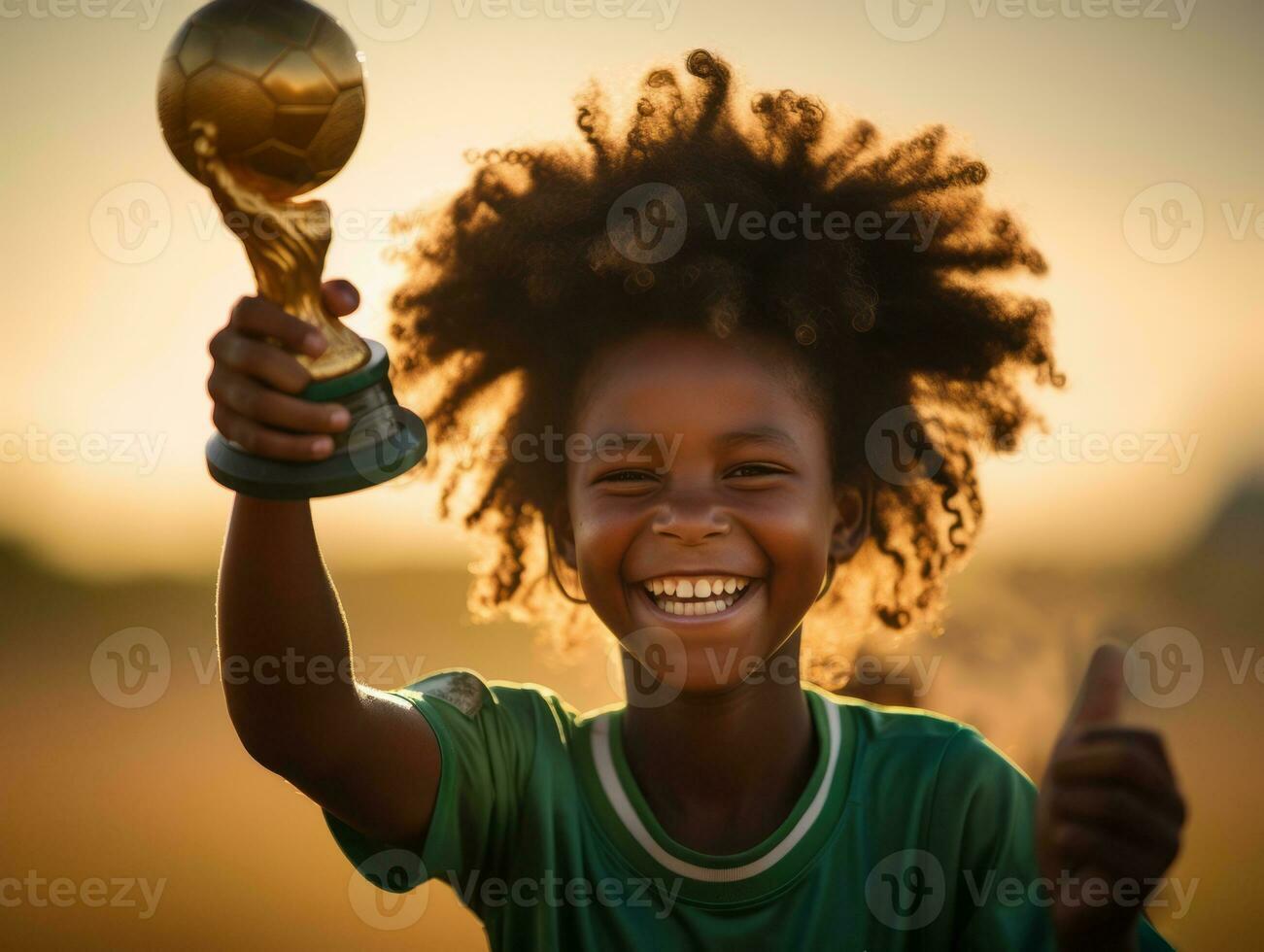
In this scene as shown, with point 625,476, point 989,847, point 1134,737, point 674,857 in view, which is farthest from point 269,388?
point 989,847

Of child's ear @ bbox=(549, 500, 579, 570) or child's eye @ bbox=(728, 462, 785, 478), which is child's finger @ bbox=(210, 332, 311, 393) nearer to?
child's eye @ bbox=(728, 462, 785, 478)

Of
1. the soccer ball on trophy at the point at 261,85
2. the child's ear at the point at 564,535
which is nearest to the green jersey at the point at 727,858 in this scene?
the child's ear at the point at 564,535

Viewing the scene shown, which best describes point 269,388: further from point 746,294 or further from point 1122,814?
point 1122,814

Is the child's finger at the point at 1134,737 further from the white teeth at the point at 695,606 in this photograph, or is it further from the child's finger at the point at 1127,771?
the white teeth at the point at 695,606

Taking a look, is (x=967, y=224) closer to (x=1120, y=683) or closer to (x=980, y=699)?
(x=1120, y=683)

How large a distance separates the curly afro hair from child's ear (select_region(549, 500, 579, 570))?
1.4 inches

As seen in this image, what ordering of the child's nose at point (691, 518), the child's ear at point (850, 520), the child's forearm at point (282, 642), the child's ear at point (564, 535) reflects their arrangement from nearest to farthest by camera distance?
the child's forearm at point (282, 642), the child's nose at point (691, 518), the child's ear at point (850, 520), the child's ear at point (564, 535)

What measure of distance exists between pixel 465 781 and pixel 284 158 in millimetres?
1358

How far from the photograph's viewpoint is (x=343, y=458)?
2129mm

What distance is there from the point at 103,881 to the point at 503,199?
18.0ft

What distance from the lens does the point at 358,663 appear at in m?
6.25

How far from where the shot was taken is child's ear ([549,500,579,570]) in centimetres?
343

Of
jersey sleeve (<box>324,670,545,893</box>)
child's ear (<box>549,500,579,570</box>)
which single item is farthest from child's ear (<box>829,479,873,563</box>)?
jersey sleeve (<box>324,670,545,893</box>)

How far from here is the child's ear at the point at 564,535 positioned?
3.43 metres
